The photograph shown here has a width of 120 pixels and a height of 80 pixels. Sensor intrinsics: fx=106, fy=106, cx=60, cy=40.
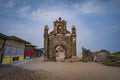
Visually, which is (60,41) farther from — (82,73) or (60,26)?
(82,73)

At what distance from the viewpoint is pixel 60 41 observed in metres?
27.5

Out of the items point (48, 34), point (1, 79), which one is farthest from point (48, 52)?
point (1, 79)

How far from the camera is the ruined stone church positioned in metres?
27.1

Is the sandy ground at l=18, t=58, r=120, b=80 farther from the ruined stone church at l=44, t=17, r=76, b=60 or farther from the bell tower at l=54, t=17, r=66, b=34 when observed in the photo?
the bell tower at l=54, t=17, r=66, b=34

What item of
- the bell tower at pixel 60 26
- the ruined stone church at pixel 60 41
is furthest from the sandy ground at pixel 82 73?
the bell tower at pixel 60 26

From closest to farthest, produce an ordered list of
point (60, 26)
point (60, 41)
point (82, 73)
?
point (82, 73), point (60, 41), point (60, 26)

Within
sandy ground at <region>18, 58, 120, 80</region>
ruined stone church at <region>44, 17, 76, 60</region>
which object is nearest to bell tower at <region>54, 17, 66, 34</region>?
ruined stone church at <region>44, 17, 76, 60</region>

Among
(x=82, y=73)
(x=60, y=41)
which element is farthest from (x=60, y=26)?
(x=82, y=73)

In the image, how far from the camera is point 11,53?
16203 mm

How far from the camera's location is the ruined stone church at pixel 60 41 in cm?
2710

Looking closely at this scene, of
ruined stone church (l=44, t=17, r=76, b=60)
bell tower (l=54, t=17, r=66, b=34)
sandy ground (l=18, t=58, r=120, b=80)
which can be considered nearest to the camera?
sandy ground (l=18, t=58, r=120, b=80)

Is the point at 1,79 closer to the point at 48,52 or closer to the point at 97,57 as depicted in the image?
the point at 48,52

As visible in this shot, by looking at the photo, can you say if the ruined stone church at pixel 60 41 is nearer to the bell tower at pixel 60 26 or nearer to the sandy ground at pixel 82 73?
the bell tower at pixel 60 26

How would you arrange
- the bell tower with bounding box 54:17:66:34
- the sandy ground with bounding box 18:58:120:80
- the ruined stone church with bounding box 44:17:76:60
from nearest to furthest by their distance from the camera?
the sandy ground with bounding box 18:58:120:80 < the ruined stone church with bounding box 44:17:76:60 < the bell tower with bounding box 54:17:66:34
